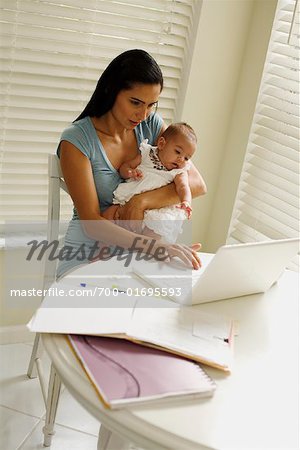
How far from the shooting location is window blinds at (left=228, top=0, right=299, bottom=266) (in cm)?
241

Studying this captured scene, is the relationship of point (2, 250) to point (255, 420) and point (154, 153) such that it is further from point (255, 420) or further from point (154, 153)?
point (255, 420)

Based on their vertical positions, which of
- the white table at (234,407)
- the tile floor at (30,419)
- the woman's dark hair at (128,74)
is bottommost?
the tile floor at (30,419)

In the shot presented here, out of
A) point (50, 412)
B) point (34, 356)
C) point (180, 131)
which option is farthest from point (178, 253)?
point (34, 356)

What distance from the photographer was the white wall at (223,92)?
2.54 meters

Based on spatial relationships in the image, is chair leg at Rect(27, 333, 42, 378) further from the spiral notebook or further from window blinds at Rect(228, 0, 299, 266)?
the spiral notebook

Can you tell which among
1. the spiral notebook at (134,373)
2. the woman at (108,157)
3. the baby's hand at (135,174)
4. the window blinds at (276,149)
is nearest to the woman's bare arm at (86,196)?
the woman at (108,157)

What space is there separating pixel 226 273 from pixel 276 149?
1.23 m

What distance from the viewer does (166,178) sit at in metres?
1.91

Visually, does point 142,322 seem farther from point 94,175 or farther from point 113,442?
point 94,175

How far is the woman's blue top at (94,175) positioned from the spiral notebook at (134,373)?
2.66ft

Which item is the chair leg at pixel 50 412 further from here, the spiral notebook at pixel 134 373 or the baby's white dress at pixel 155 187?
the spiral notebook at pixel 134 373

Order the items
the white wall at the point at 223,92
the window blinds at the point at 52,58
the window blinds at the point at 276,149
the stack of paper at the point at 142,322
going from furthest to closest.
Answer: the white wall at the point at 223,92 → the window blinds at the point at 276,149 → the window blinds at the point at 52,58 → the stack of paper at the point at 142,322

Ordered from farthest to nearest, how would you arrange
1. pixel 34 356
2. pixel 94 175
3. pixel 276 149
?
pixel 276 149
pixel 34 356
pixel 94 175

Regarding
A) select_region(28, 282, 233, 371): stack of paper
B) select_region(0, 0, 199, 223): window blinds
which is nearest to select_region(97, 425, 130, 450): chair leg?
select_region(28, 282, 233, 371): stack of paper
